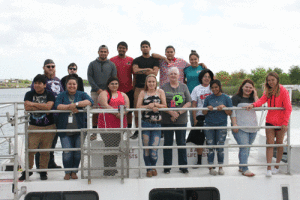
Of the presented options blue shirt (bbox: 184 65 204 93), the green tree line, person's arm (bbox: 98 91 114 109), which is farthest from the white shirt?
the green tree line

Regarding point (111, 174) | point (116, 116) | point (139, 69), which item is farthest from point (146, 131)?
point (139, 69)

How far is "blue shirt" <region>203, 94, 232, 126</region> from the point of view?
4.68 metres

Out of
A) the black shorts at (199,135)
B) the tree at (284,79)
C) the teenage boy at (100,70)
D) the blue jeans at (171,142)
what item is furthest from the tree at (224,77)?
the blue jeans at (171,142)

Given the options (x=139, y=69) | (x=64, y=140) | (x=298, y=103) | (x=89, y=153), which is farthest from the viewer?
(x=298, y=103)

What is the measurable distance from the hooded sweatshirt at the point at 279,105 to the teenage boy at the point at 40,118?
337 cm

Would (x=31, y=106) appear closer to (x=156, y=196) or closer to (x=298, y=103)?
(x=156, y=196)

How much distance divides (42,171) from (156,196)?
187 centimetres

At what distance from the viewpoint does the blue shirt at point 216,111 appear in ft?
15.3

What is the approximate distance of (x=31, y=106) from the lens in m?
4.38

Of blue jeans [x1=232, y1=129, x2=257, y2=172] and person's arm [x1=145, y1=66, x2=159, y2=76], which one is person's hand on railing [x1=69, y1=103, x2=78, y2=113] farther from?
blue jeans [x1=232, y1=129, x2=257, y2=172]

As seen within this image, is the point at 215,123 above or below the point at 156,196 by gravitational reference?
above

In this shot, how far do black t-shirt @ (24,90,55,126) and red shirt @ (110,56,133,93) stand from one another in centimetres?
184

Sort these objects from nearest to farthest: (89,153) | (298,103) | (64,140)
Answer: (89,153) < (64,140) < (298,103)

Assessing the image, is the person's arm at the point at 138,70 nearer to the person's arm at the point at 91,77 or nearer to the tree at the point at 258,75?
the person's arm at the point at 91,77
